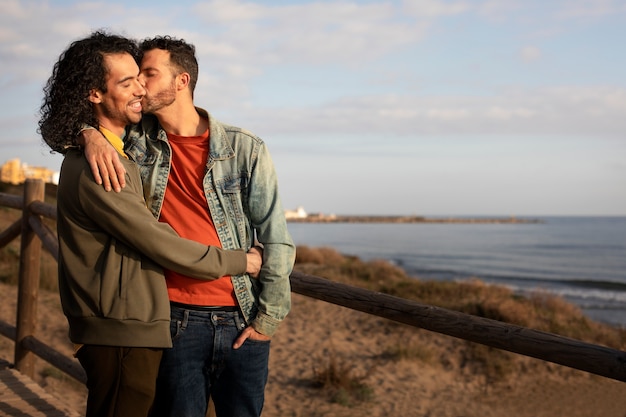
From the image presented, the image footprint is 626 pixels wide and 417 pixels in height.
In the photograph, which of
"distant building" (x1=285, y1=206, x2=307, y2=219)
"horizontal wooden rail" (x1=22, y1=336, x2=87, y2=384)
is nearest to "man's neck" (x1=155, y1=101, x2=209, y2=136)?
"horizontal wooden rail" (x1=22, y1=336, x2=87, y2=384)

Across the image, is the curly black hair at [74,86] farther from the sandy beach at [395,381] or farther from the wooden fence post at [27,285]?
the sandy beach at [395,381]

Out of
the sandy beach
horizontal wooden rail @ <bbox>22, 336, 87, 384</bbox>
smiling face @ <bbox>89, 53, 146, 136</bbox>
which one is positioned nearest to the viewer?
smiling face @ <bbox>89, 53, 146, 136</bbox>

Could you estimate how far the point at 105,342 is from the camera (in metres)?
1.87

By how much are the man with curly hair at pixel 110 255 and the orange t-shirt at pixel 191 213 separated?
4.1 inches

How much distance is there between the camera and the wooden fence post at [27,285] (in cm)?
464

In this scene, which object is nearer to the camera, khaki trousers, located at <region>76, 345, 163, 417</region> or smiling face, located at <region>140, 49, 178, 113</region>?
khaki trousers, located at <region>76, 345, 163, 417</region>

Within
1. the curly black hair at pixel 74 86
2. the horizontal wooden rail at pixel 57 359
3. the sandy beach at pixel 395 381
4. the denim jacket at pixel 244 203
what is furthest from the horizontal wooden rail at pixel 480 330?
the sandy beach at pixel 395 381

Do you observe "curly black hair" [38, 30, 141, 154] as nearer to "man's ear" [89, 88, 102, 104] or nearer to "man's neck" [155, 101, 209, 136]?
"man's ear" [89, 88, 102, 104]

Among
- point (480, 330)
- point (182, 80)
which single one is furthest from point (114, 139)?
point (480, 330)

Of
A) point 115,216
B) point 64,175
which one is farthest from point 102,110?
point 115,216

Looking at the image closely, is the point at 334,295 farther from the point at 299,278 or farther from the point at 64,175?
the point at 64,175

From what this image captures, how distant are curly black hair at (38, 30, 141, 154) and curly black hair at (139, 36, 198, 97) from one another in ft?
0.35

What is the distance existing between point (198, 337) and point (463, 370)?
7.06 m

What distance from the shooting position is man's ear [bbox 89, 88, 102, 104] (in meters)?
1.96
